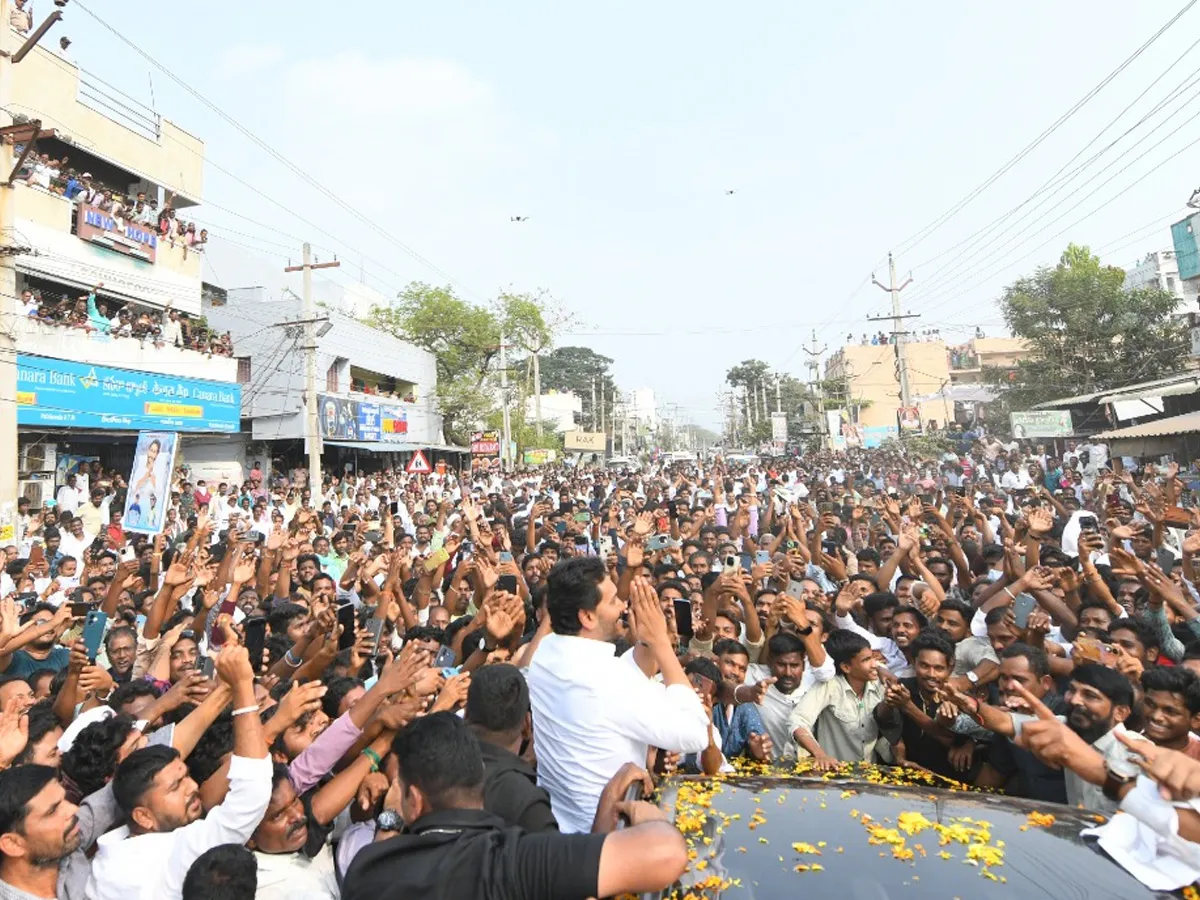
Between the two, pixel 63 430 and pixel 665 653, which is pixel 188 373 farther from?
pixel 665 653

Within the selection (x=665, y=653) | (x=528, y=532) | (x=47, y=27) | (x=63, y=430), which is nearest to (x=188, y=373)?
(x=63, y=430)

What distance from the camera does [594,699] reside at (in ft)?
8.66

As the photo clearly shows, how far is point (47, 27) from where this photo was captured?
421 inches

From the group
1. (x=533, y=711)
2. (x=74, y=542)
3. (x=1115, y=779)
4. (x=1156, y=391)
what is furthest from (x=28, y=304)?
(x=1156, y=391)

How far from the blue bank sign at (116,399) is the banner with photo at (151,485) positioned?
9524 mm

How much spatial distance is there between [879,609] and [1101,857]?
11.2 feet

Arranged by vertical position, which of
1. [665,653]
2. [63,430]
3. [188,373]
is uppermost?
[188,373]

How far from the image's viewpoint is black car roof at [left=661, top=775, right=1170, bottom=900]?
2143 millimetres

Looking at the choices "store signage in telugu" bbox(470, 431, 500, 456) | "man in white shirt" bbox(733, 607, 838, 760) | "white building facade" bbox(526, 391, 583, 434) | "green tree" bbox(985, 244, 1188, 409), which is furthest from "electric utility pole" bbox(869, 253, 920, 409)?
"white building facade" bbox(526, 391, 583, 434)

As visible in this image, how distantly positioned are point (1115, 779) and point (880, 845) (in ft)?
2.53

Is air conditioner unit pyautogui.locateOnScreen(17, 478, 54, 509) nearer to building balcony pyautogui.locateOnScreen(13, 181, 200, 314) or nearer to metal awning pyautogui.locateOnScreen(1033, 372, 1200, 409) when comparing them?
building balcony pyautogui.locateOnScreen(13, 181, 200, 314)

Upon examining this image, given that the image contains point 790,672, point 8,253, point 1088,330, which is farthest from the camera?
point 1088,330

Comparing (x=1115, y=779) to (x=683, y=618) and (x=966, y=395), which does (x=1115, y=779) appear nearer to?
(x=683, y=618)

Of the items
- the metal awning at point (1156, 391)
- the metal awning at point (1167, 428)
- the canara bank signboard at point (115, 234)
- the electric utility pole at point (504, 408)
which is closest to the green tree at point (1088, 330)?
the metal awning at point (1156, 391)
